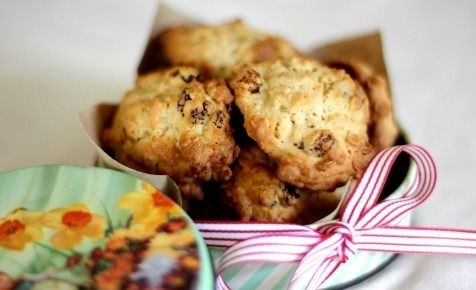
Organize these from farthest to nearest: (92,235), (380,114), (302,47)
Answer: (302,47)
(380,114)
(92,235)

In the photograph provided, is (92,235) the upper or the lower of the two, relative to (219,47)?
lower

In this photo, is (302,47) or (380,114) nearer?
(380,114)

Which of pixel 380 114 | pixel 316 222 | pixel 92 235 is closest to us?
pixel 92 235

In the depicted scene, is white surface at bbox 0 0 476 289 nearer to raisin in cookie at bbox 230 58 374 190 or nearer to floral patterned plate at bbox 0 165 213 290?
raisin in cookie at bbox 230 58 374 190

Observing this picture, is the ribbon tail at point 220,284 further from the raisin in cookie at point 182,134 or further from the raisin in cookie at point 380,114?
the raisin in cookie at point 380,114

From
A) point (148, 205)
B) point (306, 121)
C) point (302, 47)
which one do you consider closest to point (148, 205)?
point (148, 205)

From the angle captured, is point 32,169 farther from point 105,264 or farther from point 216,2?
point 216,2

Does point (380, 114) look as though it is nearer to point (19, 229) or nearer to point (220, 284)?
point (220, 284)

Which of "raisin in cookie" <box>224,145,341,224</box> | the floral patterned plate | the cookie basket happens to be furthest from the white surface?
the floral patterned plate

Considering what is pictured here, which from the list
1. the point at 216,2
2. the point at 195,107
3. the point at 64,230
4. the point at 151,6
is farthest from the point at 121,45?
the point at 64,230
